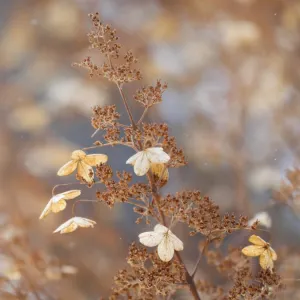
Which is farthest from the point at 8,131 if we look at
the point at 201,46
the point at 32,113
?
the point at 201,46

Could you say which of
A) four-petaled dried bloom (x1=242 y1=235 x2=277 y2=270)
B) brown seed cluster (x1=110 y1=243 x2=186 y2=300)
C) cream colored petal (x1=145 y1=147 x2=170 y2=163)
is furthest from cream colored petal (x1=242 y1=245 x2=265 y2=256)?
cream colored petal (x1=145 y1=147 x2=170 y2=163)

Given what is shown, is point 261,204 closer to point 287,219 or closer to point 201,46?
point 287,219

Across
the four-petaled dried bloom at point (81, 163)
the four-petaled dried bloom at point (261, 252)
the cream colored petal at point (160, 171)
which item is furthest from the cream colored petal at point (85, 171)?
the four-petaled dried bloom at point (261, 252)

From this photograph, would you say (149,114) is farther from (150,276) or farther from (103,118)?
(150,276)

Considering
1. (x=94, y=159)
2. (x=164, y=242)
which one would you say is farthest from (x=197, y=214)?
(x=94, y=159)

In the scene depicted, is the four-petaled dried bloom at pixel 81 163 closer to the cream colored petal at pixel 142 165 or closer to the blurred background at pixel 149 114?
the cream colored petal at pixel 142 165

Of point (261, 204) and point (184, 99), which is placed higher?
point (184, 99)
